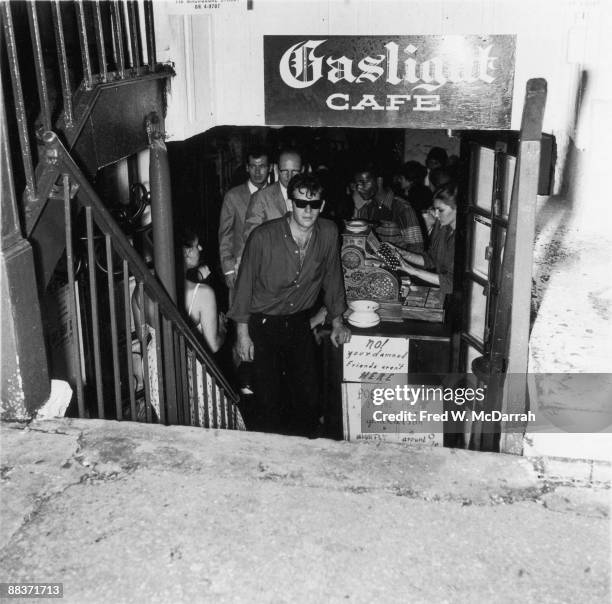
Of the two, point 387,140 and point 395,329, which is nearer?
point 395,329

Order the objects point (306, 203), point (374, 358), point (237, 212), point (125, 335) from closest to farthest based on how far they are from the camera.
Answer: point (125, 335) → point (306, 203) → point (374, 358) → point (237, 212)

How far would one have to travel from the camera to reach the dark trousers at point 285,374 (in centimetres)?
536

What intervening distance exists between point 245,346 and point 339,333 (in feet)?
2.36

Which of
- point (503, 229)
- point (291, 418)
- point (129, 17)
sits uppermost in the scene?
point (129, 17)

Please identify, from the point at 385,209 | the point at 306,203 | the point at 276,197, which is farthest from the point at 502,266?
the point at 385,209

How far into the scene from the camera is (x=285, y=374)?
561cm

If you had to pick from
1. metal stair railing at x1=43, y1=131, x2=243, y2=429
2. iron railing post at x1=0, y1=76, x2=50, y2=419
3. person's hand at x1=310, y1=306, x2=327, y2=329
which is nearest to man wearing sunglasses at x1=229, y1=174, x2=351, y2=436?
person's hand at x1=310, y1=306, x2=327, y2=329

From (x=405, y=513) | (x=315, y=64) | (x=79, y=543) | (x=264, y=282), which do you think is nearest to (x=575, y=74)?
(x=315, y=64)

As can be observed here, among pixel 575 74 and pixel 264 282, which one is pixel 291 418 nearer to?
pixel 264 282

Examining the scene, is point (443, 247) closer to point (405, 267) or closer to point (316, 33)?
point (405, 267)

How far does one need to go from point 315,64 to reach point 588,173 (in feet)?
8.32

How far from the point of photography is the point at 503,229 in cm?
472

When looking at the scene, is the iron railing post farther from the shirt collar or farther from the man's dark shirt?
the shirt collar

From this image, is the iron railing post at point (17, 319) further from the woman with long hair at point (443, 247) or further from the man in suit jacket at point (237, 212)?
the man in suit jacket at point (237, 212)
